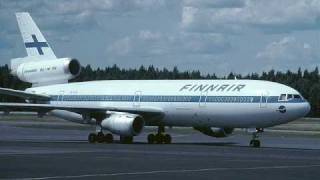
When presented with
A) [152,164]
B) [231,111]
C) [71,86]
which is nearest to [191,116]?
[231,111]

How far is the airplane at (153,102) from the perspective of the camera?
43.3 m

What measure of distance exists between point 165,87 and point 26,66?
1265cm

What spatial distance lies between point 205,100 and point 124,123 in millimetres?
4689

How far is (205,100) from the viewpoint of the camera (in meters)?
45.2

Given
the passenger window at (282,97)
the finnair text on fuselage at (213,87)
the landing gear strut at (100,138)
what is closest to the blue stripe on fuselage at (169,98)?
the passenger window at (282,97)

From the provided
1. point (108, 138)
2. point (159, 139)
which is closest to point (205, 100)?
point (159, 139)

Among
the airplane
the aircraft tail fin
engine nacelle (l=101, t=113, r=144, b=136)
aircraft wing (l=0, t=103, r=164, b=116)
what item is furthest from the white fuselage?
the aircraft tail fin

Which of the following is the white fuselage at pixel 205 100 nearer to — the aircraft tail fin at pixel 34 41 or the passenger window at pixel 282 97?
the passenger window at pixel 282 97

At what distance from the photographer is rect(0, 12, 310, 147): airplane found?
4331 cm

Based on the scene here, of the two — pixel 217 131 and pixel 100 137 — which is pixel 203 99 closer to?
pixel 217 131

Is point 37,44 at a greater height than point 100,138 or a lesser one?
greater

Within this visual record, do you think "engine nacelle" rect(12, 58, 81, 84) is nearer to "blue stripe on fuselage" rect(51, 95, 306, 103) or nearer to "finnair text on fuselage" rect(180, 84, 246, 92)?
"blue stripe on fuselage" rect(51, 95, 306, 103)

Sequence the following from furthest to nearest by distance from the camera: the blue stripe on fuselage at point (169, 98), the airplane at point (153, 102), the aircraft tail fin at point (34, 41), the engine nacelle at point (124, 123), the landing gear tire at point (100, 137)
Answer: the aircraft tail fin at point (34, 41), the landing gear tire at point (100, 137), the engine nacelle at point (124, 123), the blue stripe on fuselage at point (169, 98), the airplane at point (153, 102)

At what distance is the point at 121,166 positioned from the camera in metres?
25.5
